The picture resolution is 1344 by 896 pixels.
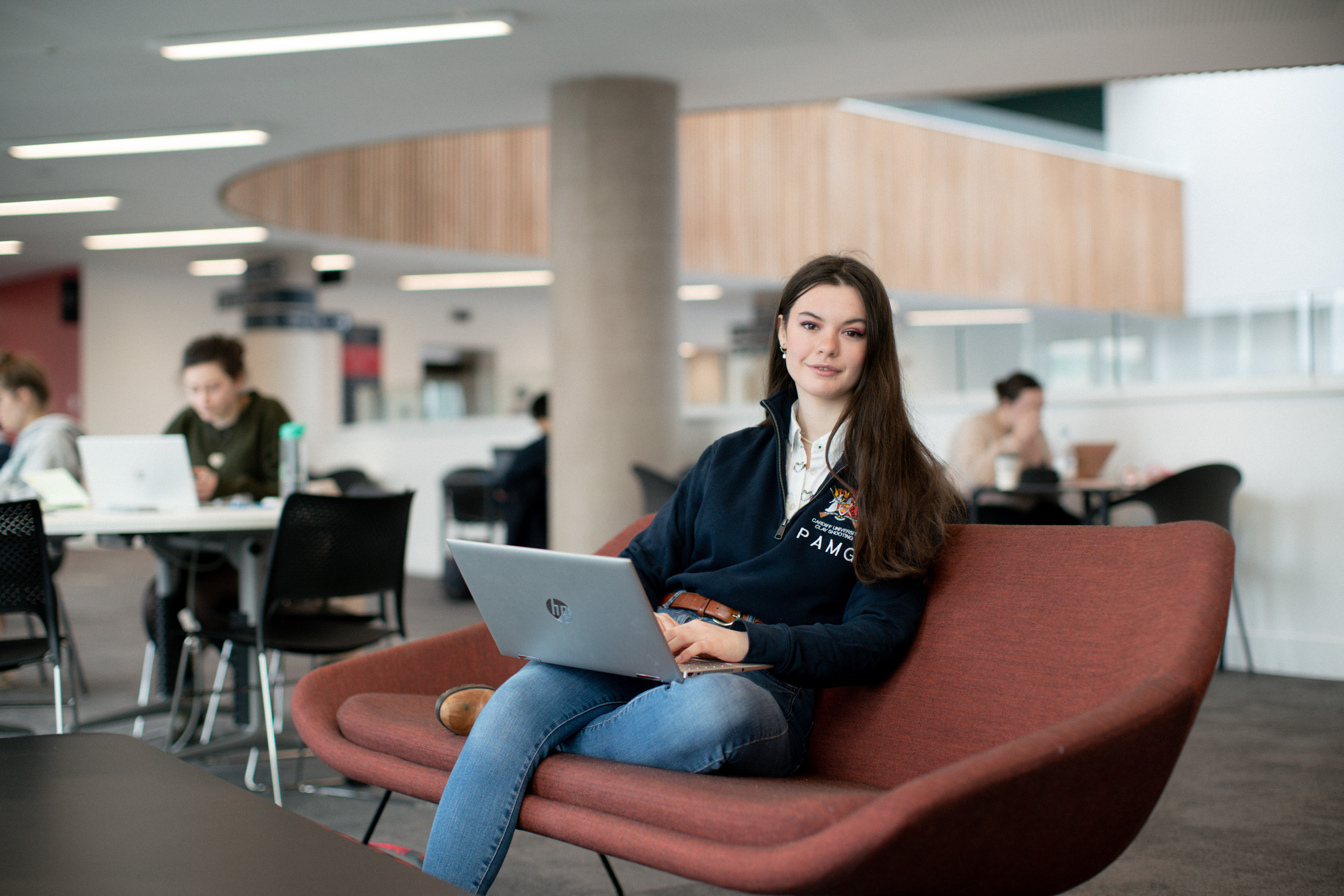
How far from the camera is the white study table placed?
10.3ft

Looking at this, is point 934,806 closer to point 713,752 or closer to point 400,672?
point 713,752

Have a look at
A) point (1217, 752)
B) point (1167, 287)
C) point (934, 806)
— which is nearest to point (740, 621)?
point (934, 806)

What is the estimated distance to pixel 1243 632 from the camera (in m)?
5.13

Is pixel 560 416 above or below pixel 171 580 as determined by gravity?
above

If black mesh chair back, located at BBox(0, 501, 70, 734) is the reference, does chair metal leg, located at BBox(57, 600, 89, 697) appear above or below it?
below

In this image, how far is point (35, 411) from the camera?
4520 millimetres

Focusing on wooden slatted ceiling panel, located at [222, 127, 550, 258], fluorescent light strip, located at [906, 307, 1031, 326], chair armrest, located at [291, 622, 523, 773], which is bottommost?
chair armrest, located at [291, 622, 523, 773]

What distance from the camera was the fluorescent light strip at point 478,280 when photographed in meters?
13.8

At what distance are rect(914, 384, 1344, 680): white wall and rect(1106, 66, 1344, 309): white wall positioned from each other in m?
9.13

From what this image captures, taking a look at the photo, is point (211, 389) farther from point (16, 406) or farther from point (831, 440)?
point (831, 440)

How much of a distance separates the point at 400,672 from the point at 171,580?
1.87m

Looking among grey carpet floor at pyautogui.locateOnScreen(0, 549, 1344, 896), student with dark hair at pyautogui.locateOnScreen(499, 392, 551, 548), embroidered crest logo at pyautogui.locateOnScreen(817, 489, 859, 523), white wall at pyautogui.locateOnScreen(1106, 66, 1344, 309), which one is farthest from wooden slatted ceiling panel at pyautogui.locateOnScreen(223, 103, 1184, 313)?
embroidered crest logo at pyautogui.locateOnScreen(817, 489, 859, 523)

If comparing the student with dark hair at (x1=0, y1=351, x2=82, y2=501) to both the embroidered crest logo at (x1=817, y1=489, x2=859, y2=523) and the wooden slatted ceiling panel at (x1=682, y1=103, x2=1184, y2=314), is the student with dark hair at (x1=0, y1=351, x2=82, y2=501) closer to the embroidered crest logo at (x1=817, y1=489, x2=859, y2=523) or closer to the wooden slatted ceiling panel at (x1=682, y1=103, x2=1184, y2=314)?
the embroidered crest logo at (x1=817, y1=489, x2=859, y2=523)

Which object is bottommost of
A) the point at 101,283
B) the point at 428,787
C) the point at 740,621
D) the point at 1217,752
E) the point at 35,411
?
the point at 1217,752
